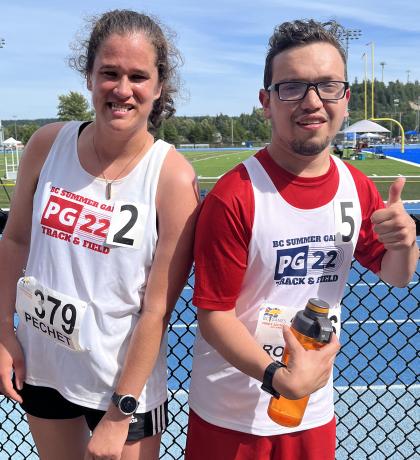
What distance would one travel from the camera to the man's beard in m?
1.69

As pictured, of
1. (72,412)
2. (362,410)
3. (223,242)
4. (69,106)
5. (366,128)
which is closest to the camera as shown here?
(223,242)

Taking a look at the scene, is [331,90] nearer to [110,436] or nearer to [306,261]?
[306,261]

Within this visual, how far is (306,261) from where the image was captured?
5.79 ft

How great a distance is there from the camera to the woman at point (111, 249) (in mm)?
1710

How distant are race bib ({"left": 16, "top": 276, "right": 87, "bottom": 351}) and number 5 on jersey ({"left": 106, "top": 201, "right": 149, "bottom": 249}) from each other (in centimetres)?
23

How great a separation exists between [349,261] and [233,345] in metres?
0.51

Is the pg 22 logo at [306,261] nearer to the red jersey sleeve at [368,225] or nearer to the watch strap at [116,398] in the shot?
the red jersey sleeve at [368,225]

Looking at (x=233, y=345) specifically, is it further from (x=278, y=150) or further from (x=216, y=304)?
(x=278, y=150)

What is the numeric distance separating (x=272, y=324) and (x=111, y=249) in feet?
1.83

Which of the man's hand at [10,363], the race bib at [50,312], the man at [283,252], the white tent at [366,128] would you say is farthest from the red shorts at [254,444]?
the white tent at [366,128]

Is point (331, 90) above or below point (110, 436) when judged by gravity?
above

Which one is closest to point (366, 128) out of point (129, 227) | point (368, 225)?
point (368, 225)

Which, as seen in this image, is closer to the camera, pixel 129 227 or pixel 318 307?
pixel 318 307

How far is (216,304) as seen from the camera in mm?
1678
